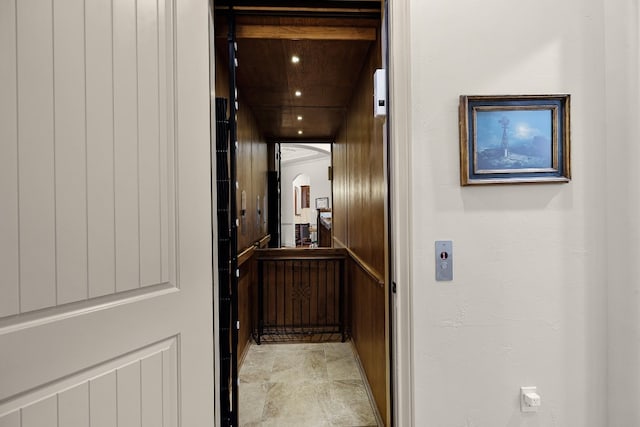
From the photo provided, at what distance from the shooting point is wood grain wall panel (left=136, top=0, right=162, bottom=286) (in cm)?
106

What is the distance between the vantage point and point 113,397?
1.00 metres

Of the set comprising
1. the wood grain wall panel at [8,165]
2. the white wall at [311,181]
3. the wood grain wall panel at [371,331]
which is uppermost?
the white wall at [311,181]

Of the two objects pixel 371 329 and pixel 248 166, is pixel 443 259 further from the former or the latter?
pixel 248 166

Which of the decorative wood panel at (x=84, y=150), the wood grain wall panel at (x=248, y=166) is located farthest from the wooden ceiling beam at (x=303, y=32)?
the decorative wood panel at (x=84, y=150)

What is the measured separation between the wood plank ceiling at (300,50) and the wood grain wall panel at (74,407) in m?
1.73

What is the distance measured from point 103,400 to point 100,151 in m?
0.75

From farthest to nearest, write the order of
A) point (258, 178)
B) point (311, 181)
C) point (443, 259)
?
point (311, 181) < point (258, 178) < point (443, 259)

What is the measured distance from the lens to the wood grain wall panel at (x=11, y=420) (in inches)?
31.6

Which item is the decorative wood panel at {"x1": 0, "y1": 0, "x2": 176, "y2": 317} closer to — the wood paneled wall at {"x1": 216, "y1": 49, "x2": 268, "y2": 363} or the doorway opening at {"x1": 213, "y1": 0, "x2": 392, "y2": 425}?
the doorway opening at {"x1": 213, "y1": 0, "x2": 392, "y2": 425}

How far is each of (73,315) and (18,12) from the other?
81cm

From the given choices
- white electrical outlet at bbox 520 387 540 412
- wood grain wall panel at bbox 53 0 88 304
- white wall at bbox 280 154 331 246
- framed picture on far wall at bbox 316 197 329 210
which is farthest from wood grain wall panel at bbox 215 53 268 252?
white wall at bbox 280 154 331 246

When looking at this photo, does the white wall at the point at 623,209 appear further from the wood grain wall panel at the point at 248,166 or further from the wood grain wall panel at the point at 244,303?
the wood grain wall panel at the point at 244,303

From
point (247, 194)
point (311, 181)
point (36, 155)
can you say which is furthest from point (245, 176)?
point (311, 181)

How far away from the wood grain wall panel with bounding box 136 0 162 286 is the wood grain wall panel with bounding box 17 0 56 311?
0.23 m
